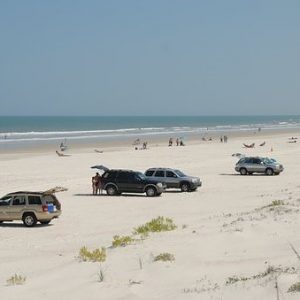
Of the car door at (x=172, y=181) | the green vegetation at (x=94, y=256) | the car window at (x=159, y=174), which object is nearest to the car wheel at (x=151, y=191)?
the car door at (x=172, y=181)

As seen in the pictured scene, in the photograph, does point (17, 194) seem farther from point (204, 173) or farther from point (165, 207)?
point (204, 173)

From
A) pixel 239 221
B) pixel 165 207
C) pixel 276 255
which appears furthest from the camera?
pixel 165 207

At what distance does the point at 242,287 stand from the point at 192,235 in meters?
5.36

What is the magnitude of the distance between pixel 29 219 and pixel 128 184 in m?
9.93

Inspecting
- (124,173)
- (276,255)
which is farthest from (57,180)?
(276,255)

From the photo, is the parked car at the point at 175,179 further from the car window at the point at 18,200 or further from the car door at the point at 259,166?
the car window at the point at 18,200

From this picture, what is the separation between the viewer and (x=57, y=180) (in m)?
38.5

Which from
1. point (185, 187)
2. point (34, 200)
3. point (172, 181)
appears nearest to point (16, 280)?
point (34, 200)

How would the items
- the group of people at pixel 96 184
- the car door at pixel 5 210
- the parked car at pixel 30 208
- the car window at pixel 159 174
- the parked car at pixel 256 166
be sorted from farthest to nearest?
1. the parked car at pixel 256 166
2. the car window at pixel 159 174
3. the group of people at pixel 96 184
4. the car door at pixel 5 210
5. the parked car at pixel 30 208

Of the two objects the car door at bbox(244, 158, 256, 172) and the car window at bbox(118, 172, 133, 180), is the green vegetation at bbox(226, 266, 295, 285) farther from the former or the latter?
the car door at bbox(244, 158, 256, 172)

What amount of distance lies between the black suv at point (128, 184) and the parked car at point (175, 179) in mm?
1401

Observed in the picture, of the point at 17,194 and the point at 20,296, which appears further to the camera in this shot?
the point at 17,194

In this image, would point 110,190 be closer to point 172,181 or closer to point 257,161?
point 172,181

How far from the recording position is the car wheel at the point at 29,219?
2164cm
